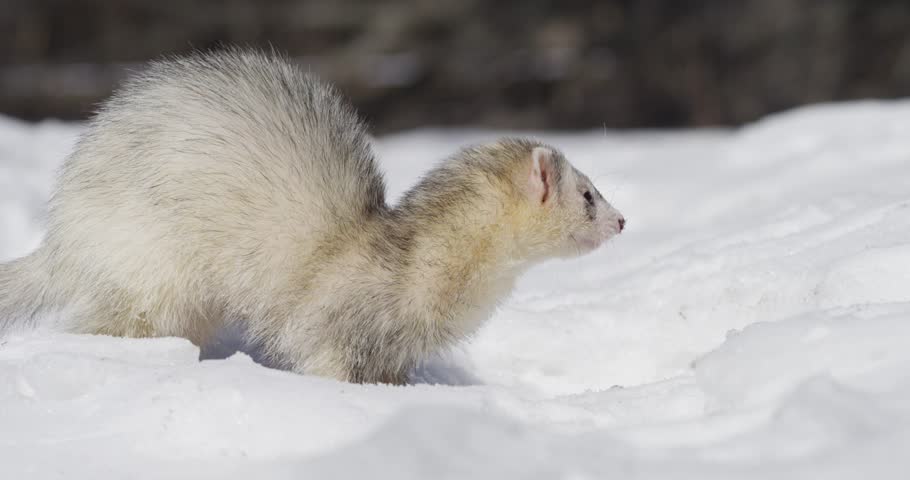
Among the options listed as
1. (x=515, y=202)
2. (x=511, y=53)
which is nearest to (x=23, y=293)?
(x=515, y=202)

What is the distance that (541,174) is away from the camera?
3.50 m

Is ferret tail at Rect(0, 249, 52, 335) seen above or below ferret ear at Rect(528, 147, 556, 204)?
below

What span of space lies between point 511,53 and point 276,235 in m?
7.80

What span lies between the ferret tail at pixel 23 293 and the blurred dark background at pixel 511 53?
6984 mm

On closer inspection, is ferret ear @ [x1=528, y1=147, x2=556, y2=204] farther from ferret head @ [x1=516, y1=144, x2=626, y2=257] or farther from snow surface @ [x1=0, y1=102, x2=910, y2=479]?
snow surface @ [x1=0, y1=102, x2=910, y2=479]

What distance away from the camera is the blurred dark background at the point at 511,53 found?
33.9 ft

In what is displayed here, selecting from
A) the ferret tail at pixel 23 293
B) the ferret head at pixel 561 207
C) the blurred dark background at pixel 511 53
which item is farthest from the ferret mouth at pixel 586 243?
the blurred dark background at pixel 511 53

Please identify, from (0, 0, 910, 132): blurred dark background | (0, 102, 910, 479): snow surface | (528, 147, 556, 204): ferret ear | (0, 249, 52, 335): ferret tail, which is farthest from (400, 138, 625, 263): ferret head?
(0, 0, 910, 132): blurred dark background

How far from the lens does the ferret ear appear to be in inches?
137

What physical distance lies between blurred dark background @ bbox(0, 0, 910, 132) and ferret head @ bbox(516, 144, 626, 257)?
22.8 ft

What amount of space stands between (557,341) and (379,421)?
127 centimetres

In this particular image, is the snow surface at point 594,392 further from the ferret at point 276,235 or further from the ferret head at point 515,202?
the ferret head at point 515,202

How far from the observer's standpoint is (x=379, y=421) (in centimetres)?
252

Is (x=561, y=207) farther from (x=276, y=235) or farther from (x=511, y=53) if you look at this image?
(x=511, y=53)
